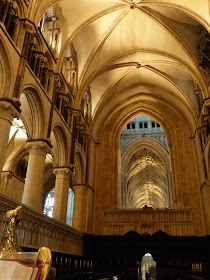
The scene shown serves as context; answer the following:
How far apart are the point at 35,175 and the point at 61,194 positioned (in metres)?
2.58

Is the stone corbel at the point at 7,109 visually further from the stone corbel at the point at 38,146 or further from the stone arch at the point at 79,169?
the stone arch at the point at 79,169

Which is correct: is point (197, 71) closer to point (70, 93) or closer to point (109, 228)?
point (70, 93)

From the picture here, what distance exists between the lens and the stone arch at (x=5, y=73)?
290 inches

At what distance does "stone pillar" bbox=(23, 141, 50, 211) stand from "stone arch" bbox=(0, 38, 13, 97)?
2.61 metres

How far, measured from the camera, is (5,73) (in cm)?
753

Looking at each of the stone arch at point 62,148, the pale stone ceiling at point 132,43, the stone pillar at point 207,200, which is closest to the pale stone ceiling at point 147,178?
the pale stone ceiling at point 132,43

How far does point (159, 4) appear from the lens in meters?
11.5

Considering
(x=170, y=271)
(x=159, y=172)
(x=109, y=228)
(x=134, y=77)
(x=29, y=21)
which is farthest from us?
(x=159, y=172)

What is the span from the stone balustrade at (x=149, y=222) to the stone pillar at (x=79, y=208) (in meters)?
1.89

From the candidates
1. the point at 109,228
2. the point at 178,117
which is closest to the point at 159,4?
the point at 178,117

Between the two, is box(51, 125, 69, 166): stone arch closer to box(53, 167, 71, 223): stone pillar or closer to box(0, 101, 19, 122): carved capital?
box(53, 167, 71, 223): stone pillar

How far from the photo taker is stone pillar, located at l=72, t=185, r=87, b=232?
1371 centimetres

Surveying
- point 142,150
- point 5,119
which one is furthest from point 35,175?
point 142,150

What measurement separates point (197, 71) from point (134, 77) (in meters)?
5.10
